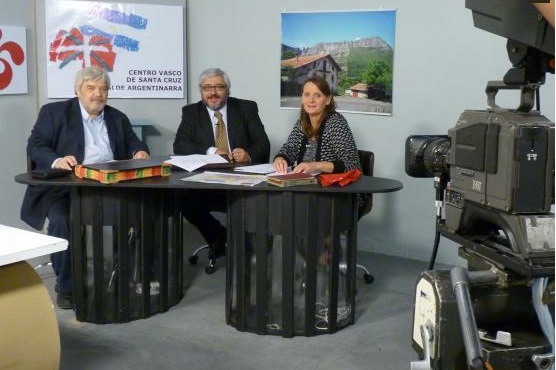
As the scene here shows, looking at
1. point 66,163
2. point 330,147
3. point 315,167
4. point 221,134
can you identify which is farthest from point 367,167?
point 66,163

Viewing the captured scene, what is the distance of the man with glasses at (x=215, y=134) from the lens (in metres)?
4.27

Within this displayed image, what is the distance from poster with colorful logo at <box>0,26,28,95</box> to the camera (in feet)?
14.6

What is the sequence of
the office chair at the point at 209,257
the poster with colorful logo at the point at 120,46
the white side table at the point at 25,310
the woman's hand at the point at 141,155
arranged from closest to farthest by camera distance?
the white side table at the point at 25,310
the woman's hand at the point at 141,155
the office chair at the point at 209,257
the poster with colorful logo at the point at 120,46

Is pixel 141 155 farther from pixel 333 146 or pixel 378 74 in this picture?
pixel 378 74

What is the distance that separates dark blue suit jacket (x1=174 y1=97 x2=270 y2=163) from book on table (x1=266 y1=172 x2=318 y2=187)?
1.10 metres

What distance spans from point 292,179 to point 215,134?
1.36 meters

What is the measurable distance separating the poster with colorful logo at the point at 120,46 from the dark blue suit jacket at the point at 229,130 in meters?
0.74

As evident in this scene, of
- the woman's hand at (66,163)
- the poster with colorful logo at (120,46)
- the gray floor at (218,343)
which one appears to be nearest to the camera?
the gray floor at (218,343)

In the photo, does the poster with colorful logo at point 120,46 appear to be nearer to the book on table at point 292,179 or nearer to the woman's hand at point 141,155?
the woman's hand at point 141,155

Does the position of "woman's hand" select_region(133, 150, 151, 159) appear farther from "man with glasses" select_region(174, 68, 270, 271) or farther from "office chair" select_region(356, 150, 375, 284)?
"office chair" select_region(356, 150, 375, 284)

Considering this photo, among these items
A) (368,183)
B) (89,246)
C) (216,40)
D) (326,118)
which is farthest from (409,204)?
(89,246)

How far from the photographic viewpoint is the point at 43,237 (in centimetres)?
228

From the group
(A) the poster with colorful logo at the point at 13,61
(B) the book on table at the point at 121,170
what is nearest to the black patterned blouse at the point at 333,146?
(B) the book on table at the point at 121,170

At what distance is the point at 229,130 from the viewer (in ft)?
14.3
